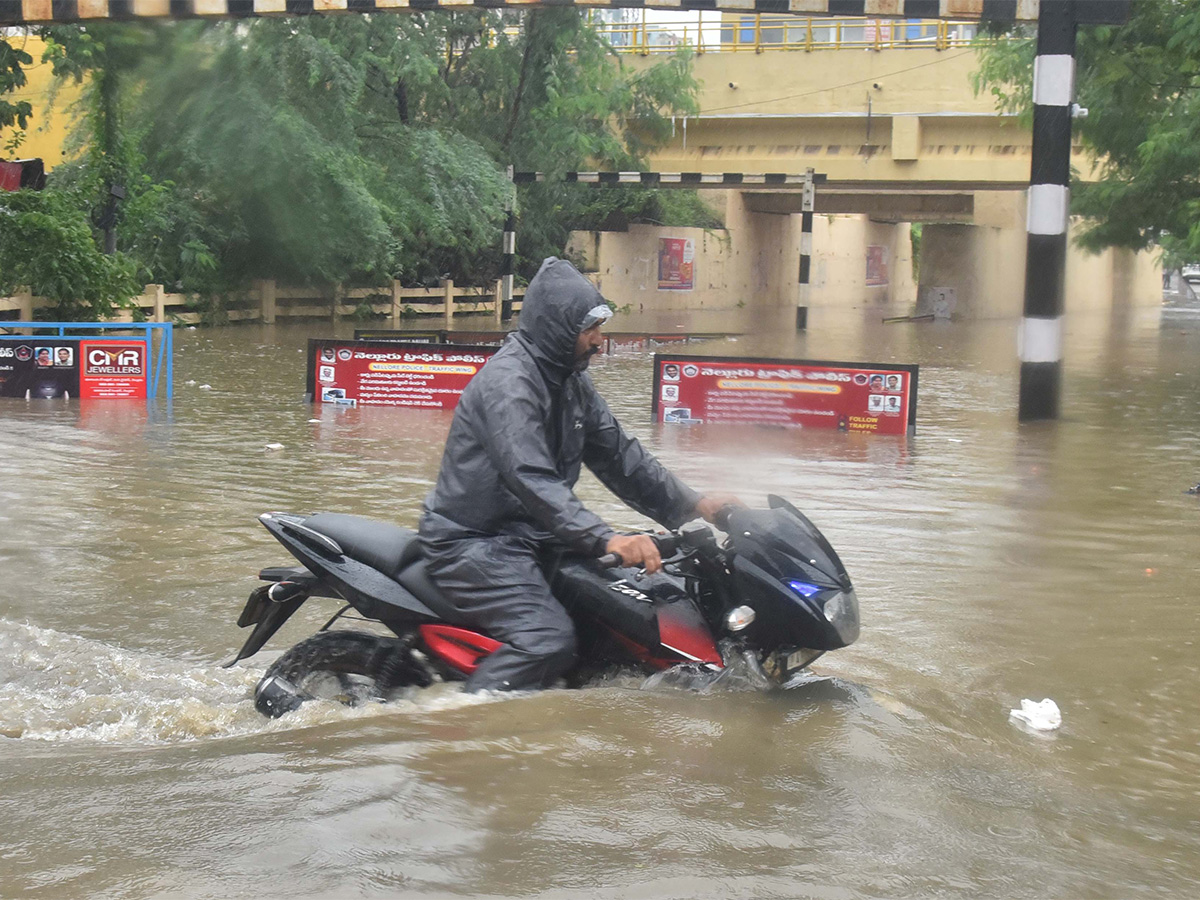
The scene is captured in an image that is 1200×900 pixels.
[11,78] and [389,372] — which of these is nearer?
[389,372]

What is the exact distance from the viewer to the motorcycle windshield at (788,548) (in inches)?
171

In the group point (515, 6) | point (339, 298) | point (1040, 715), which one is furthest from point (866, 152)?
point (1040, 715)

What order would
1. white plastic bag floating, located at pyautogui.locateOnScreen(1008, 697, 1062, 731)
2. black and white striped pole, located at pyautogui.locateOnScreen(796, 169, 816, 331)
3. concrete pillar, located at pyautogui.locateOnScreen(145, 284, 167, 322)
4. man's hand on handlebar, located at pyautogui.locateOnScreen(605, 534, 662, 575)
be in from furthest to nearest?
black and white striped pole, located at pyautogui.locateOnScreen(796, 169, 816, 331), concrete pillar, located at pyautogui.locateOnScreen(145, 284, 167, 322), white plastic bag floating, located at pyautogui.locateOnScreen(1008, 697, 1062, 731), man's hand on handlebar, located at pyautogui.locateOnScreen(605, 534, 662, 575)

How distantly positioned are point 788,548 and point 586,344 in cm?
90

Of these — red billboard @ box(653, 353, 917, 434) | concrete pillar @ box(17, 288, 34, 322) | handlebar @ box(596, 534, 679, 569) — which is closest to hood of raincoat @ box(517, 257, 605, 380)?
handlebar @ box(596, 534, 679, 569)

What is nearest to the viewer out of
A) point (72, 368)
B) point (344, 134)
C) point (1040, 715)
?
point (1040, 715)

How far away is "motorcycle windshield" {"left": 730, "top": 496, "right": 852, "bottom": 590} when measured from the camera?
4.34 m

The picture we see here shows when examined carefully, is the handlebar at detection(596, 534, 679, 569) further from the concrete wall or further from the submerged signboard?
the concrete wall

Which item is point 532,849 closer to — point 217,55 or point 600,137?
point 217,55

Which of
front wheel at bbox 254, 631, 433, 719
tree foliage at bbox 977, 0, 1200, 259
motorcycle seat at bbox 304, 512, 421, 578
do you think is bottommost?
front wheel at bbox 254, 631, 433, 719

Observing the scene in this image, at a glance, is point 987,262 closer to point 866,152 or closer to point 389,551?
point 866,152

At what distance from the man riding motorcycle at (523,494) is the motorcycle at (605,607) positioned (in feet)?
0.33

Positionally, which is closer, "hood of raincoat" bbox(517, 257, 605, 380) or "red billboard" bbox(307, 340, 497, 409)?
"hood of raincoat" bbox(517, 257, 605, 380)

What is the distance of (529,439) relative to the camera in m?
4.36
